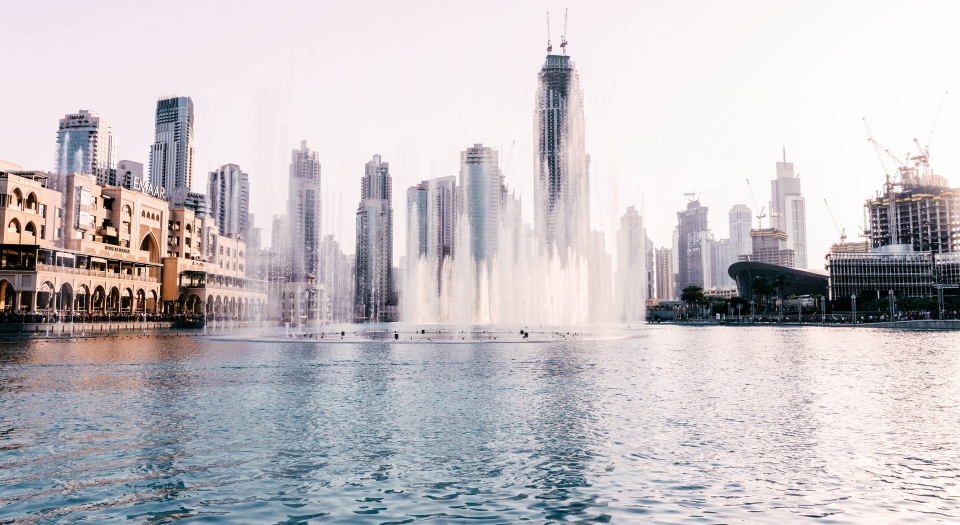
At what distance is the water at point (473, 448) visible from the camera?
16.5 m

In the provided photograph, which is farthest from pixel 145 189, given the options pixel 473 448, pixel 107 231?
pixel 473 448

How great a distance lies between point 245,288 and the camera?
19700 cm

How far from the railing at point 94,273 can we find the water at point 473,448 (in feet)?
263

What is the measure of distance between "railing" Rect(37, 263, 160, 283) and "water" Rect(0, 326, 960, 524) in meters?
80.3

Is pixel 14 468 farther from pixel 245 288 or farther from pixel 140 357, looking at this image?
pixel 245 288

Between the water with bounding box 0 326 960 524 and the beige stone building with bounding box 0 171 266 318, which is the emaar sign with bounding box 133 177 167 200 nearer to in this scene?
the beige stone building with bounding box 0 171 266 318

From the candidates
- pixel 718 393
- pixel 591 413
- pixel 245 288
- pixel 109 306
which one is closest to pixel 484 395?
pixel 591 413

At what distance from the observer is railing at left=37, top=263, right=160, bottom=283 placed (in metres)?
116

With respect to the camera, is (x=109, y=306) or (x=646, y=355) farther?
(x=109, y=306)

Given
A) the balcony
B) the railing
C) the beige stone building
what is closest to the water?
the railing

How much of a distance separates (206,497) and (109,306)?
136717mm

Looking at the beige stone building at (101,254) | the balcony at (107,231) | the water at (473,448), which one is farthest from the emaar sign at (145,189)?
the water at (473,448)

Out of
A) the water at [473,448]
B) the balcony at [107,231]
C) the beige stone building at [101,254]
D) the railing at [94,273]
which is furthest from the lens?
the balcony at [107,231]

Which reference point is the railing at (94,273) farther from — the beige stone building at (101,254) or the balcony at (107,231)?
the balcony at (107,231)
